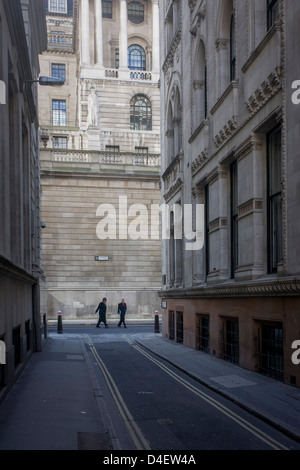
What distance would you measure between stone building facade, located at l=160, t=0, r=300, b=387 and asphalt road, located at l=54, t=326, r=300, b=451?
6.37ft

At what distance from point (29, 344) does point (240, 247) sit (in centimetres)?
764

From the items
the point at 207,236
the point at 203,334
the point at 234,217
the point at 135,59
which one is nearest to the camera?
the point at 234,217

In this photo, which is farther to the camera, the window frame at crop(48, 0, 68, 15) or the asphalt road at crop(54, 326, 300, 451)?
the window frame at crop(48, 0, 68, 15)

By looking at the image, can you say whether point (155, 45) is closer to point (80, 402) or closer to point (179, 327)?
point (179, 327)

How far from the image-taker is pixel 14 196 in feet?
45.3

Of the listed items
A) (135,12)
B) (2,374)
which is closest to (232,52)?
(2,374)

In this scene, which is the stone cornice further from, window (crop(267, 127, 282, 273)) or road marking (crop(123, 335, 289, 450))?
road marking (crop(123, 335, 289, 450))

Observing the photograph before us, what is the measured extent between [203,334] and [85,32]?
116ft

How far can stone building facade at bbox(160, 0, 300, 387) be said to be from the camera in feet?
34.9

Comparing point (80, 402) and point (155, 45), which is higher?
point (155, 45)

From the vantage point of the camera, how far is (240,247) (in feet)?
45.5

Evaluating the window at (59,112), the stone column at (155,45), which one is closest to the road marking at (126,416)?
the stone column at (155,45)

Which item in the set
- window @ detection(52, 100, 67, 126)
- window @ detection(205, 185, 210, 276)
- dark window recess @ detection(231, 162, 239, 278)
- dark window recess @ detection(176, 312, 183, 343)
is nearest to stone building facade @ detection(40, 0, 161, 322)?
window @ detection(52, 100, 67, 126)
